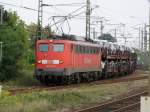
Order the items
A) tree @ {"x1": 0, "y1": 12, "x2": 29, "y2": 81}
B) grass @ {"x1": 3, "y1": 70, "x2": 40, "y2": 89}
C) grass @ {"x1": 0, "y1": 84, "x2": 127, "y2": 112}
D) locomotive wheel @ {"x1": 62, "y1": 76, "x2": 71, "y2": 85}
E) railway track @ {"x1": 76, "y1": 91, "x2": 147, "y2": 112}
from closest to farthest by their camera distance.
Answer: grass @ {"x1": 0, "y1": 84, "x2": 127, "y2": 112}, railway track @ {"x1": 76, "y1": 91, "x2": 147, "y2": 112}, locomotive wheel @ {"x1": 62, "y1": 76, "x2": 71, "y2": 85}, grass @ {"x1": 3, "y1": 70, "x2": 40, "y2": 89}, tree @ {"x1": 0, "y1": 12, "x2": 29, "y2": 81}

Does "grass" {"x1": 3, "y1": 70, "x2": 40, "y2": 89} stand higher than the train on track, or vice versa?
the train on track

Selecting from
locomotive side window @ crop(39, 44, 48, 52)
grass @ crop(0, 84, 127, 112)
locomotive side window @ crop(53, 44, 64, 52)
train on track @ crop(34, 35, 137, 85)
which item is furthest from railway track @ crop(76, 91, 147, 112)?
locomotive side window @ crop(39, 44, 48, 52)

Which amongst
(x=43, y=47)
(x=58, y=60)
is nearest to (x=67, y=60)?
→ (x=58, y=60)

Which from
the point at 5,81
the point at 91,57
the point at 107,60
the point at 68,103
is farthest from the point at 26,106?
the point at 107,60

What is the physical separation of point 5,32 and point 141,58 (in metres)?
62.7

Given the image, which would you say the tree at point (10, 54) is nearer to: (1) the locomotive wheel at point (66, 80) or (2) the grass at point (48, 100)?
(1) the locomotive wheel at point (66, 80)

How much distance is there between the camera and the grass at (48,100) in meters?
18.6

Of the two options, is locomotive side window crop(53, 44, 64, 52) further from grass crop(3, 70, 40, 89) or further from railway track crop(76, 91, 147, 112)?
railway track crop(76, 91, 147, 112)

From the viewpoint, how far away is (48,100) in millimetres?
21047

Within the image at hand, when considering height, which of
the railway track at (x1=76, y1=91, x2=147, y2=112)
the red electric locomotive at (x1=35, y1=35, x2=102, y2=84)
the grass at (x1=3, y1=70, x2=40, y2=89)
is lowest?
the railway track at (x1=76, y1=91, x2=147, y2=112)

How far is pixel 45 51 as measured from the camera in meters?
31.1

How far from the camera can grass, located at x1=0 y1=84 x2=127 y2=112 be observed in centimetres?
1858

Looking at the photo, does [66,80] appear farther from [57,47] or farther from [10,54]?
[10,54]

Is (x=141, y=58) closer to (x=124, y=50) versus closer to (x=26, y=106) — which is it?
(x=124, y=50)
